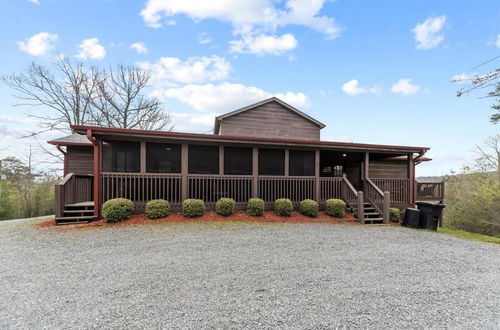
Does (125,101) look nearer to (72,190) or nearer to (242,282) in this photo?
(72,190)

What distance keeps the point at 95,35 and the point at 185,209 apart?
13102 mm

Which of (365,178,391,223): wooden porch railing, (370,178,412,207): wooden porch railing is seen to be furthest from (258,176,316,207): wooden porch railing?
(370,178,412,207): wooden porch railing

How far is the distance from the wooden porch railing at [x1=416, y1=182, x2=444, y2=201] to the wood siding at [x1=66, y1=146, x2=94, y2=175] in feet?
51.8

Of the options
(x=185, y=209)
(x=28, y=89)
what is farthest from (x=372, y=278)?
(x=28, y=89)

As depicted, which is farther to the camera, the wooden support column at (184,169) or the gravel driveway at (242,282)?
A: the wooden support column at (184,169)

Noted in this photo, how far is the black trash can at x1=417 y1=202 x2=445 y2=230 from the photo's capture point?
7.86 m

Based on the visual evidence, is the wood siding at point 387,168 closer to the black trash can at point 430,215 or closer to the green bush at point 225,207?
the black trash can at point 430,215

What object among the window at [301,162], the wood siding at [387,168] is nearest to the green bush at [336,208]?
the window at [301,162]

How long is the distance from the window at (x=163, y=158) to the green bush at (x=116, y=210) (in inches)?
62.4

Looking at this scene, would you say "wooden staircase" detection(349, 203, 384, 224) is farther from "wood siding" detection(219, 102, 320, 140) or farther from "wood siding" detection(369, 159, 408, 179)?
"wood siding" detection(219, 102, 320, 140)

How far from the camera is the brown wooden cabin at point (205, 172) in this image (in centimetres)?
778

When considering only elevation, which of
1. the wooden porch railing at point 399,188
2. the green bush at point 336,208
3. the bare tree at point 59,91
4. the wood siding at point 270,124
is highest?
the bare tree at point 59,91

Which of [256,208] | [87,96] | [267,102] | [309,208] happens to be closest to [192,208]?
[256,208]

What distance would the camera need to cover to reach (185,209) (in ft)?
25.4
